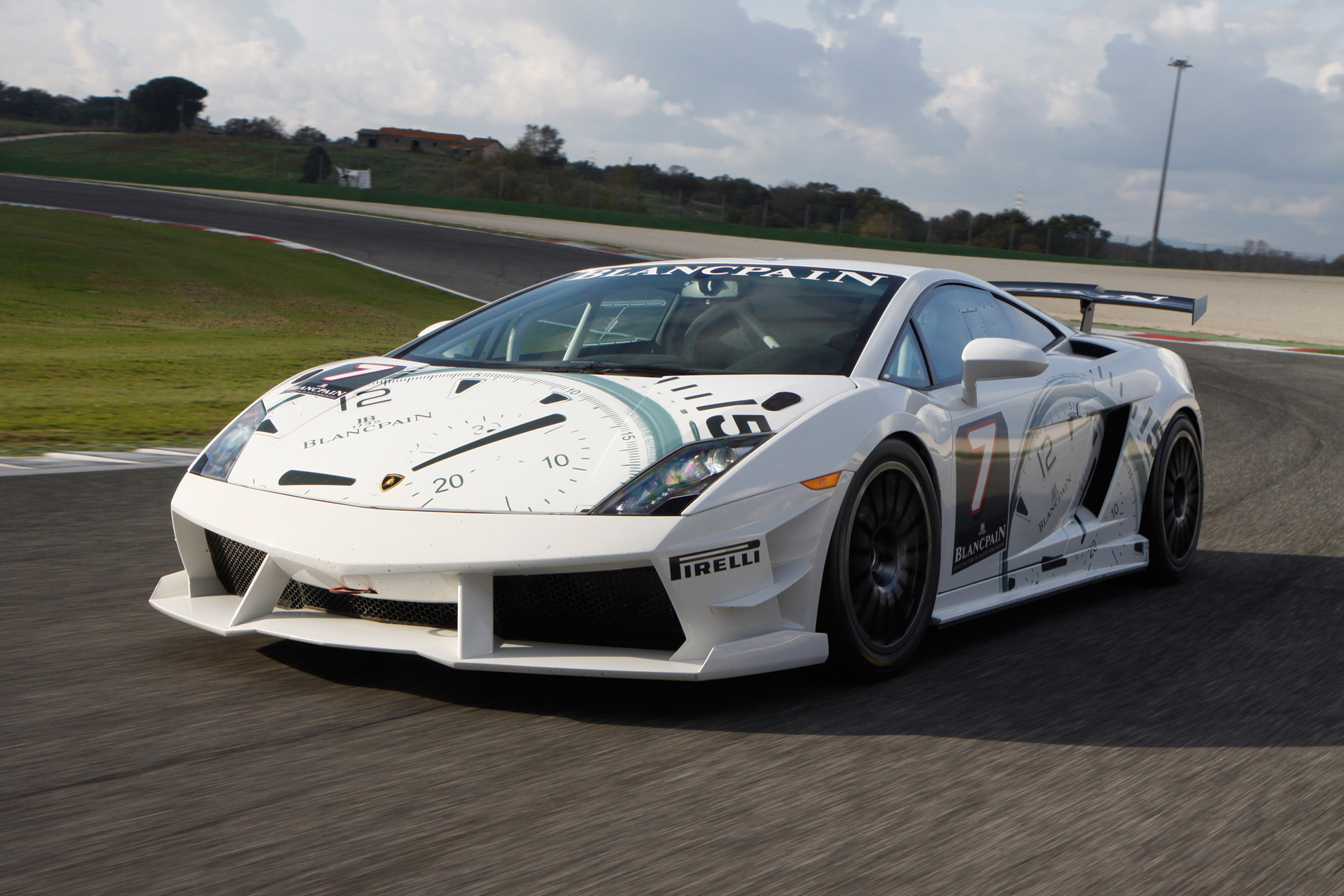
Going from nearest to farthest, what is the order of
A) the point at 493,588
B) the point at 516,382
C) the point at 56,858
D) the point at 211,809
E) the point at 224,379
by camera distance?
the point at 56,858, the point at 211,809, the point at 493,588, the point at 516,382, the point at 224,379

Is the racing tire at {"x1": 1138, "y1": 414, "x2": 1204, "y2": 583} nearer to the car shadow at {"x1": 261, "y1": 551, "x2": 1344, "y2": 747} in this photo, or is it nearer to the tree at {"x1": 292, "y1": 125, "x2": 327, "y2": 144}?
the car shadow at {"x1": 261, "y1": 551, "x2": 1344, "y2": 747}

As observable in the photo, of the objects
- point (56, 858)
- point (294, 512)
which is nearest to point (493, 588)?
point (294, 512)

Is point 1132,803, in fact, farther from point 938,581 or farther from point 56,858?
point 56,858

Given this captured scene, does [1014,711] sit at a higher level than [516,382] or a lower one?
lower

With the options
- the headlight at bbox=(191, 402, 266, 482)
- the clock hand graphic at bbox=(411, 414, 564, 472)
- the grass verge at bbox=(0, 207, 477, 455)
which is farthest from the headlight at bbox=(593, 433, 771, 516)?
the grass verge at bbox=(0, 207, 477, 455)

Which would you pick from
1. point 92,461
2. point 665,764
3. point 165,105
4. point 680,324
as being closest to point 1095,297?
point 680,324

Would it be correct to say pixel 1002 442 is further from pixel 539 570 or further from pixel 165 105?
pixel 165 105

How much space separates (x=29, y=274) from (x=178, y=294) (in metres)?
1.99

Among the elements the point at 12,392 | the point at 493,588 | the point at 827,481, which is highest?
the point at 827,481

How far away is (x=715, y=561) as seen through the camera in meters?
3.01

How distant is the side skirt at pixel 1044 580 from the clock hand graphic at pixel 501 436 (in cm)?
128

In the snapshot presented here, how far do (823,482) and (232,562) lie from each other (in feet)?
5.09

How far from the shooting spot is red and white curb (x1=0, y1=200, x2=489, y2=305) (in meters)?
22.6

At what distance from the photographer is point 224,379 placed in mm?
11047
